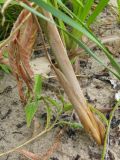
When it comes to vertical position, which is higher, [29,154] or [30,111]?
[30,111]

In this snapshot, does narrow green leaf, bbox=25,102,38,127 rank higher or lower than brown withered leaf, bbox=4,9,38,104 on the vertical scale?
lower

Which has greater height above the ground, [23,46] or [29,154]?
[23,46]

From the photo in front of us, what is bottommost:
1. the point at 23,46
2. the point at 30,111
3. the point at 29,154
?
the point at 29,154

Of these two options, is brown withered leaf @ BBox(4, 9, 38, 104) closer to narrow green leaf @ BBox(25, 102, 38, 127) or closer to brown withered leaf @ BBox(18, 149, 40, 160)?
narrow green leaf @ BBox(25, 102, 38, 127)

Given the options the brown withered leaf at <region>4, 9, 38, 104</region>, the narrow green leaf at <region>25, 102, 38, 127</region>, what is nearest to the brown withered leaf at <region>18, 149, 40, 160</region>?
the narrow green leaf at <region>25, 102, 38, 127</region>

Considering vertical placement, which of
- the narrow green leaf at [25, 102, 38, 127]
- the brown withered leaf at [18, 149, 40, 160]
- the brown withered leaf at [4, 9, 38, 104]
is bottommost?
the brown withered leaf at [18, 149, 40, 160]

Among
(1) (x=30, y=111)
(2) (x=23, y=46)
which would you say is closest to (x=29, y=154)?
(1) (x=30, y=111)

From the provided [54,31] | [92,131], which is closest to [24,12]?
[54,31]

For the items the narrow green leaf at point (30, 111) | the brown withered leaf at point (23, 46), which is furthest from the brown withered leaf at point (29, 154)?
the brown withered leaf at point (23, 46)

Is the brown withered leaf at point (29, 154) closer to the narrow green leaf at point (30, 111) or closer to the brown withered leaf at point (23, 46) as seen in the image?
the narrow green leaf at point (30, 111)

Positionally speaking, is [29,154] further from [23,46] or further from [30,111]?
[23,46]

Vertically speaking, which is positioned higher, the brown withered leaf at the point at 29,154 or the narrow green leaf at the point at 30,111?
the narrow green leaf at the point at 30,111
